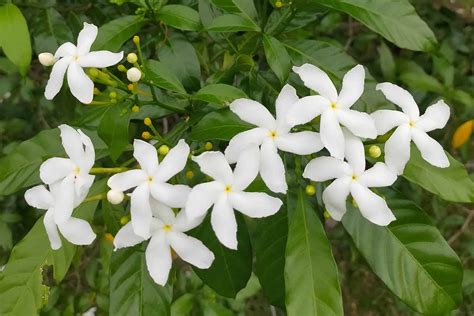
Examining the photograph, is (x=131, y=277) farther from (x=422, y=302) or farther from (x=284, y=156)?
(x=422, y=302)

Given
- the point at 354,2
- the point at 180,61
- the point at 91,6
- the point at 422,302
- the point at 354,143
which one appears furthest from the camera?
the point at 91,6

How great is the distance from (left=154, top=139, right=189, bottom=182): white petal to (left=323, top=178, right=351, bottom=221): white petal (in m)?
0.26

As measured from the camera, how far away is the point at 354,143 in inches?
40.8

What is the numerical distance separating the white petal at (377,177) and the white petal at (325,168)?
1.2 inches

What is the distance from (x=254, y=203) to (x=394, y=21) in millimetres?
569

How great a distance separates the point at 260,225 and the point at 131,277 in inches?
11.4

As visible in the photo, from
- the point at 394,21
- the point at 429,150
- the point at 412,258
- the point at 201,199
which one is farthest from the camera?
the point at 394,21

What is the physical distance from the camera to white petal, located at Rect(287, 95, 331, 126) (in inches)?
39.7

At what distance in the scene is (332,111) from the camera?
3.36 ft

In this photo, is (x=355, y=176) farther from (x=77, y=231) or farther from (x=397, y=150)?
(x=77, y=231)

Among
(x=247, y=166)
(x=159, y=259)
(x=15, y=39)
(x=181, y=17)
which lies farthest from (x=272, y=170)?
(x=15, y=39)

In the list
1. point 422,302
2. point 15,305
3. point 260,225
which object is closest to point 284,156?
point 260,225

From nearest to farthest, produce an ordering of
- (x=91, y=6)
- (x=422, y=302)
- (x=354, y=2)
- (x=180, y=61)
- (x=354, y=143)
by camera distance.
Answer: (x=354, y=143)
(x=422, y=302)
(x=354, y=2)
(x=180, y=61)
(x=91, y=6)

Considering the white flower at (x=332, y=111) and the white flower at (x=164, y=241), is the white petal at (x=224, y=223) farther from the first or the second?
the white flower at (x=332, y=111)
